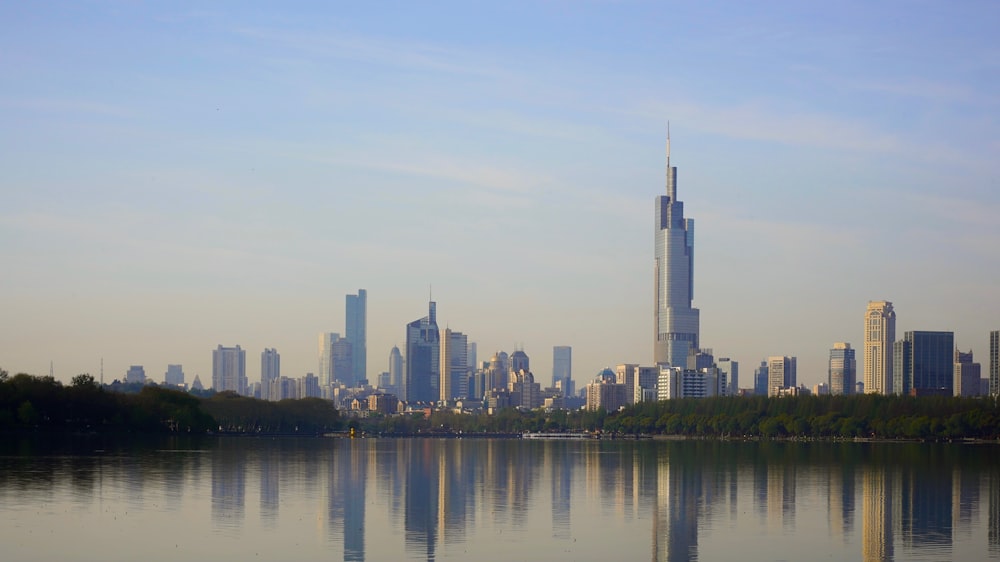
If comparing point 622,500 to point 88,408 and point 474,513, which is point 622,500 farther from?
point 88,408

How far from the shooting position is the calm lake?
28.7 metres

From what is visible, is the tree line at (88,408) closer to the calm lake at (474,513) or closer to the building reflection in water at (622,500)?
the building reflection in water at (622,500)

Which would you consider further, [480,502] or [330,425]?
[330,425]

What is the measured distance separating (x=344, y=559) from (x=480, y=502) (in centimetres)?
1417

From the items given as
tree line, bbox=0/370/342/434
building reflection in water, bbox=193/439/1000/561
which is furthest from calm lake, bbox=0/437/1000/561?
tree line, bbox=0/370/342/434

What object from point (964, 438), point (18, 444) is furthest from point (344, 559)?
point (964, 438)

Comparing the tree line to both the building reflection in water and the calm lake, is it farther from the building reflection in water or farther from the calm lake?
the calm lake

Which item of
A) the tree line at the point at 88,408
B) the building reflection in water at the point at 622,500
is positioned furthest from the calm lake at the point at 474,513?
the tree line at the point at 88,408

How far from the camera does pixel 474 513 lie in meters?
36.9

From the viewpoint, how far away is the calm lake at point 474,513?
28.7m

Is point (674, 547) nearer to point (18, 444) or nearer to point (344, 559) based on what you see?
point (344, 559)

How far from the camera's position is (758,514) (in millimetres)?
37625

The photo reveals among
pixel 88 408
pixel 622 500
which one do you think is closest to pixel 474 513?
pixel 622 500

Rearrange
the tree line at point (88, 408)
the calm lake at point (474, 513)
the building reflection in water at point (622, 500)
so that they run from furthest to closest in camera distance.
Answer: the tree line at point (88, 408)
the building reflection in water at point (622, 500)
the calm lake at point (474, 513)
